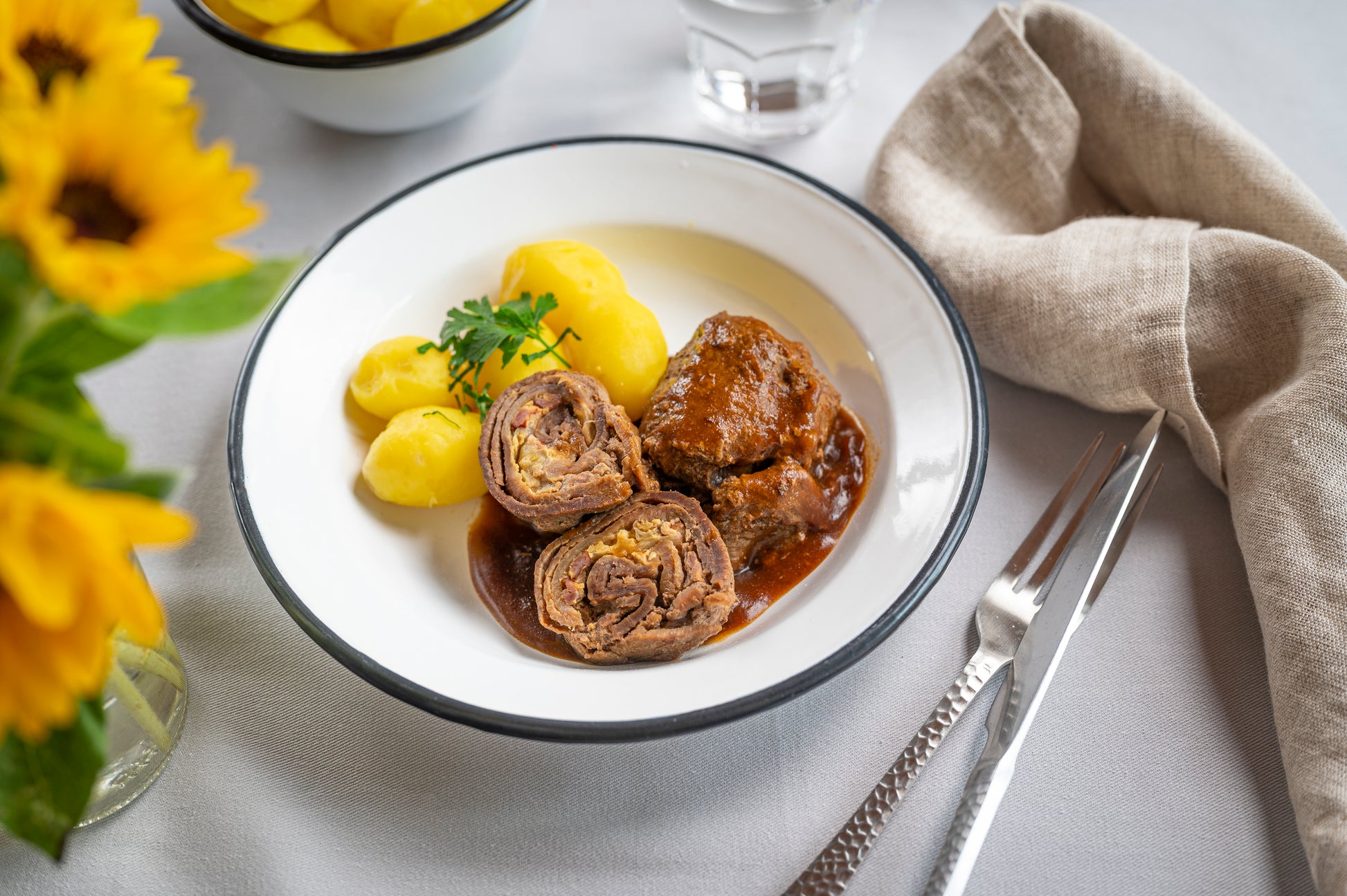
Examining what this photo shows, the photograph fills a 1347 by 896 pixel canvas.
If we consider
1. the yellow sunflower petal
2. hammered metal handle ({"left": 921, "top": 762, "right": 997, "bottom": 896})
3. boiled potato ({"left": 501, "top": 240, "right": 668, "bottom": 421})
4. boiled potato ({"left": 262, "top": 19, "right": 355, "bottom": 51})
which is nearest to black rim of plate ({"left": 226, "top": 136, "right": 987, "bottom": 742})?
hammered metal handle ({"left": 921, "top": 762, "right": 997, "bottom": 896})

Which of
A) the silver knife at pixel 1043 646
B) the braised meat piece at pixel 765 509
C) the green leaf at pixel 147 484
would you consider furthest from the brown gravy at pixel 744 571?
the green leaf at pixel 147 484

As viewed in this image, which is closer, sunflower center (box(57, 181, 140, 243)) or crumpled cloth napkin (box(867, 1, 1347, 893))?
sunflower center (box(57, 181, 140, 243))

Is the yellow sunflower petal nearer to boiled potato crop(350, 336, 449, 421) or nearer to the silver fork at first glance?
the silver fork

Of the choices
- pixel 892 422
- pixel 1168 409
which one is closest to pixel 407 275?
pixel 892 422

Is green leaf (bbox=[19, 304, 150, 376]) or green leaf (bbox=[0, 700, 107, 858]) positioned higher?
green leaf (bbox=[19, 304, 150, 376])

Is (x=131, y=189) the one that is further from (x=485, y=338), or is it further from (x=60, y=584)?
(x=485, y=338)

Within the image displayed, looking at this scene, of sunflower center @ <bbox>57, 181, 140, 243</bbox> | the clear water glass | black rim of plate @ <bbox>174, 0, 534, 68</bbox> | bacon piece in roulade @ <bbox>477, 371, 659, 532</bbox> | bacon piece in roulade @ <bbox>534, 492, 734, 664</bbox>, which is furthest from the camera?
the clear water glass

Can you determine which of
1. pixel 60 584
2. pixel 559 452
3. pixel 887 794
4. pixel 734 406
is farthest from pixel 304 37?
pixel 887 794
